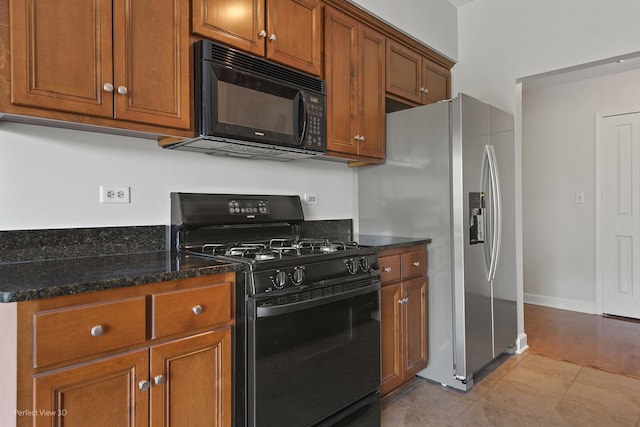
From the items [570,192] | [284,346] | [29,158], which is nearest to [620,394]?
[284,346]

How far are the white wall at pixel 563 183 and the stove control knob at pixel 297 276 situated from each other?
3772 mm

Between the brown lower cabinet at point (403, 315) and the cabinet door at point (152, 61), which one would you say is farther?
the brown lower cabinet at point (403, 315)

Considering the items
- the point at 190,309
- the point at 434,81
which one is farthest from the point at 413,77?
the point at 190,309

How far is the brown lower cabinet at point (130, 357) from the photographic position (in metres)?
1.03

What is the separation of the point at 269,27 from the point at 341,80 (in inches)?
22.4

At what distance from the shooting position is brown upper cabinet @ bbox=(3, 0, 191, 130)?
4.25 feet

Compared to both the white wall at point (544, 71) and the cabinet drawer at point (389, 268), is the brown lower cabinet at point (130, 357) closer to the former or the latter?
the cabinet drawer at point (389, 268)

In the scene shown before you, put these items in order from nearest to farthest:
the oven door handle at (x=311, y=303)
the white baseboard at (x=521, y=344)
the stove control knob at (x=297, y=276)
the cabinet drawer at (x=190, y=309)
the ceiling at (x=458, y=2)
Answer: the cabinet drawer at (x=190, y=309) < the oven door handle at (x=311, y=303) < the stove control knob at (x=297, y=276) < the white baseboard at (x=521, y=344) < the ceiling at (x=458, y=2)

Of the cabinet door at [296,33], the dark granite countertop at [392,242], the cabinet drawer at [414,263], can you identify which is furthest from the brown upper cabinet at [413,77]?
the cabinet drawer at [414,263]

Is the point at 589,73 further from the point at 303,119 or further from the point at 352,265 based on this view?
the point at 352,265

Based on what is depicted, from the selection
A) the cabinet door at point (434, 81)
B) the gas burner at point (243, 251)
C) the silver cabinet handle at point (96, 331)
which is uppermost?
the cabinet door at point (434, 81)

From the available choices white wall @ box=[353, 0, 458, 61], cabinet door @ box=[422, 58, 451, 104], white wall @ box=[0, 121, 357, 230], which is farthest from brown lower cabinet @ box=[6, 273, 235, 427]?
cabinet door @ box=[422, 58, 451, 104]

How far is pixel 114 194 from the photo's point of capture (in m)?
1.76

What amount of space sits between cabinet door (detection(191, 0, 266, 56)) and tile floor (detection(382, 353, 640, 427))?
206cm
